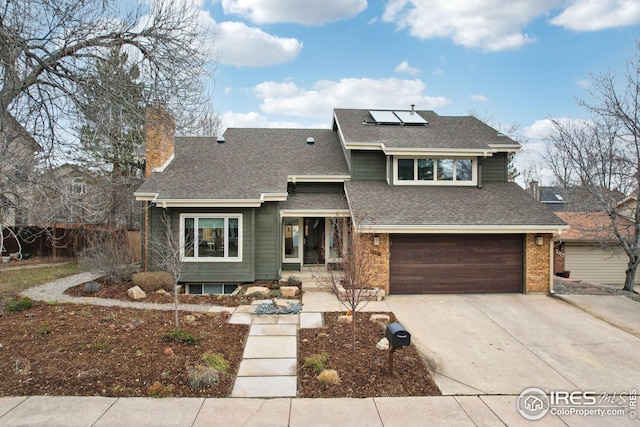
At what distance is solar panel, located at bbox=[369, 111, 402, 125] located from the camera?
593 inches

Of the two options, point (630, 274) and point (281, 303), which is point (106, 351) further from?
point (630, 274)

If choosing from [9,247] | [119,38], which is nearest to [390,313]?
[119,38]

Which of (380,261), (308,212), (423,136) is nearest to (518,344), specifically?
(380,261)

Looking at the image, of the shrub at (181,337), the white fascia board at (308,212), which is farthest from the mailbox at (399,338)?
the white fascia board at (308,212)

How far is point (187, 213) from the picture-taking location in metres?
11.3

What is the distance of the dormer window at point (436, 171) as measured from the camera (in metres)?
13.2

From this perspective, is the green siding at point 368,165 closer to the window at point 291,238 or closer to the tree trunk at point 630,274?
the window at point 291,238

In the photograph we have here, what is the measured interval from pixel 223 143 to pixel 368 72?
25.4 ft

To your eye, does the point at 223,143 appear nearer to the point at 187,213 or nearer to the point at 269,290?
the point at 187,213

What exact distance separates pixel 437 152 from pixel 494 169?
2.93 m

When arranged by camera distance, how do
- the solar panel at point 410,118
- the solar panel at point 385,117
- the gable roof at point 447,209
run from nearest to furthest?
the gable roof at point 447,209 → the solar panel at point 385,117 → the solar panel at point 410,118

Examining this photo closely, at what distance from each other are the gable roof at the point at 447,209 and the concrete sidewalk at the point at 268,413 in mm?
5943

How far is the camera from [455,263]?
11.1 metres

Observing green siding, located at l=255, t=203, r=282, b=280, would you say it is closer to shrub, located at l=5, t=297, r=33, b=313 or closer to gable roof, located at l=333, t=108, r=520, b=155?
gable roof, located at l=333, t=108, r=520, b=155
